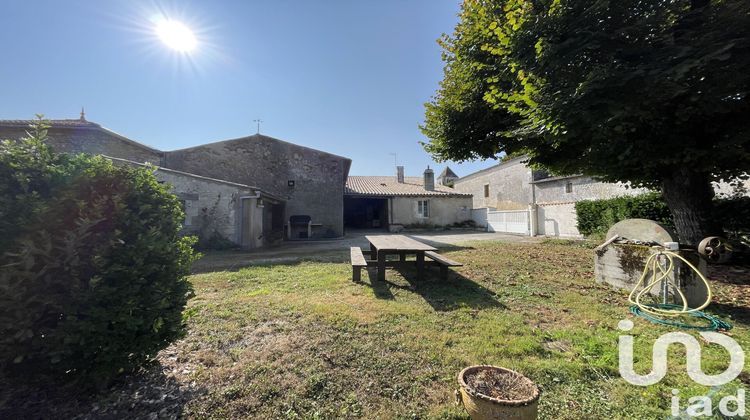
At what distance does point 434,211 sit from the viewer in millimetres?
22406

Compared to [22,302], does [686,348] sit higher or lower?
lower

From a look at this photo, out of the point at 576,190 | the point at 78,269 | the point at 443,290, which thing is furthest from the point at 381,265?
the point at 576,190

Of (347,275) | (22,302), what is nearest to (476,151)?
(347,275)

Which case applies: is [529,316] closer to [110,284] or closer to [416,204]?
[110,284]

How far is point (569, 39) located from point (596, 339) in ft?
16.0

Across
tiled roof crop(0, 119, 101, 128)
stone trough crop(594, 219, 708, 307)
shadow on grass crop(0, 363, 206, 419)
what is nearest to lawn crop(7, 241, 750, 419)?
shadow on grass crop(0, 363, 206, 419)

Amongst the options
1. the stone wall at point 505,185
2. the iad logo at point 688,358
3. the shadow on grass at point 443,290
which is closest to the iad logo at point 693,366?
the iad logo at point 688,358

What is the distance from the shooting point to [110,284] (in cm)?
218

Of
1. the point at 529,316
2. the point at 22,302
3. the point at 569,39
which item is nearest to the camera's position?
the point at 22,302

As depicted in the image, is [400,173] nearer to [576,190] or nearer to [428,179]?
[428,179]

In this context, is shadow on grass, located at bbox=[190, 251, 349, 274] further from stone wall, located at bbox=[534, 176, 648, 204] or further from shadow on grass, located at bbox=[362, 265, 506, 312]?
stone wall, located at bbox=[534, 176, 648, 204]

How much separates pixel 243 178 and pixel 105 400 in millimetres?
15172

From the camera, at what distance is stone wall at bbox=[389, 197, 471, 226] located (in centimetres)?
2177

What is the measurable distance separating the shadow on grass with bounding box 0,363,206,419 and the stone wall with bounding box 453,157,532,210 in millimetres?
19391
